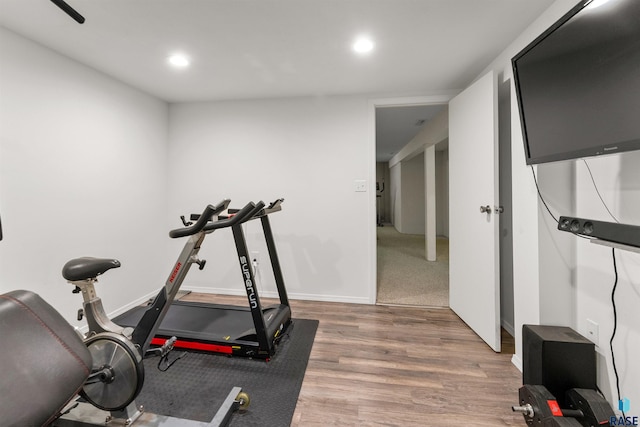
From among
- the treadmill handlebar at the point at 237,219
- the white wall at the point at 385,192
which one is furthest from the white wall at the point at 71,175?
the white wall at the point at 385,192

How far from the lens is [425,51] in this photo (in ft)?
6.61

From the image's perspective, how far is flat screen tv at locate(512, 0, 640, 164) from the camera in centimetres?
90

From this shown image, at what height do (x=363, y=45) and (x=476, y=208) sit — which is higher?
(x=363, y=45)

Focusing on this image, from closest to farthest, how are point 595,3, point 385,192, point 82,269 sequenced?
point 595,3 → point 82,269 → point 385,192

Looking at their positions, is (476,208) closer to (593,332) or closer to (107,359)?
(593,332)

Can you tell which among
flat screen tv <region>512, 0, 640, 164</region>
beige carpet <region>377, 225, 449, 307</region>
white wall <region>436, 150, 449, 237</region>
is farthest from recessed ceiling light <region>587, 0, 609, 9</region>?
white wall <region>436, 150, 449, 237</region>

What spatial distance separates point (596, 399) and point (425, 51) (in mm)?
2262

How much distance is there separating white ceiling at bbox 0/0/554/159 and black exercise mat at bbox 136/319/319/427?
2259mm

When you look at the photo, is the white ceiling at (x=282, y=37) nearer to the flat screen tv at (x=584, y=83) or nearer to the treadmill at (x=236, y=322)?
the flat screen tv at (x=584, y=83)

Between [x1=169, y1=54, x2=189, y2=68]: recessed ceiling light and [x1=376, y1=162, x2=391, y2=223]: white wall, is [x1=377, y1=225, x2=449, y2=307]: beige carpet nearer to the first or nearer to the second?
[x1=169, y1=54, x2=189, y2=68]: recessed ceiling light

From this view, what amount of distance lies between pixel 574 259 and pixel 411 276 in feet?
7.83

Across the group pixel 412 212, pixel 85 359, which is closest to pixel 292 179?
pixel 85 359

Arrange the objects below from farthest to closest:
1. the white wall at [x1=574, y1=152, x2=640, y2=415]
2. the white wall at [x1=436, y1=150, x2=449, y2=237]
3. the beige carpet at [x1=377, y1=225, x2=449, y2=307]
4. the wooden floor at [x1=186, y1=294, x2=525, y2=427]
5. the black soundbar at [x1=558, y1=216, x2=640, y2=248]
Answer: the white wall at [x1=436, y1=150, x2=449, y2=237]
the beige carpet at [x1=377, y1=225, x2=449, y2=307]
the wooden floor at [x1=186, y1=294, x2=525, y2=427]
the white wall at [x1=574, y1=152, x2=640, y2=415]
the black soundbar at [x1=558, y1=216, x2=640, y2=248]

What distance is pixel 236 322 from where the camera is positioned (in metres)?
2.22
